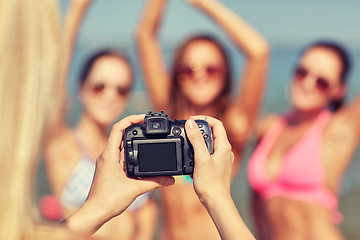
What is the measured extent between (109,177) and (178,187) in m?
2.54

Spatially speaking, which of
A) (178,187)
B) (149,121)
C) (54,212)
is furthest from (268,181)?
(149,121)

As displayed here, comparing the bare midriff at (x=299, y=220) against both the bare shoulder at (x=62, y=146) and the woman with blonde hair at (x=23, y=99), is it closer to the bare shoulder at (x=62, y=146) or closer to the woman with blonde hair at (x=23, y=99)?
the bare shoulder at (x=62, y=146)

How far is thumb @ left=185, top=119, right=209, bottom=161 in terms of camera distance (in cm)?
103

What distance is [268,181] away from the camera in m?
3.60

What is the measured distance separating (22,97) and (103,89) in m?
2.65

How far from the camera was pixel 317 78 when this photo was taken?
3.64 meters

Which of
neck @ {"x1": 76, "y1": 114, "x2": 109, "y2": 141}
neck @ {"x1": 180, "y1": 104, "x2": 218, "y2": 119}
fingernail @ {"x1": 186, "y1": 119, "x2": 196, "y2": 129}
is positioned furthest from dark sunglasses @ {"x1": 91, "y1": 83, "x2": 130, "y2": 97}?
fingernail @ {"x1": 186, "y1": 119, "x2": 196, "y2": 129}

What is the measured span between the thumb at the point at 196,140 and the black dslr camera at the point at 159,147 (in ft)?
0.10

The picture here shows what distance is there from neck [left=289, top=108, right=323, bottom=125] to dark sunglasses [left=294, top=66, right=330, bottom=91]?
0.64ft

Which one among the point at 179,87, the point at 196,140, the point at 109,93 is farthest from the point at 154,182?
the point at 179,87

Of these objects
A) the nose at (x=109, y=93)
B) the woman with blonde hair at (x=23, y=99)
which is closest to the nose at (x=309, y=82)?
the nose at (x=109, y=93)

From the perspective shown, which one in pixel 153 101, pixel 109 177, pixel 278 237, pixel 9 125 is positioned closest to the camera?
pixel 9 125

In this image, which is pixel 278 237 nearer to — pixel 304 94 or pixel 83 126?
pixel 304 94

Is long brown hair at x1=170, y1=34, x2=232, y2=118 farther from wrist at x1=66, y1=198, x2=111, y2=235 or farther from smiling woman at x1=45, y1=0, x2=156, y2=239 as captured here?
wrist at x1=66, y1=198, x2=111, y2=235
